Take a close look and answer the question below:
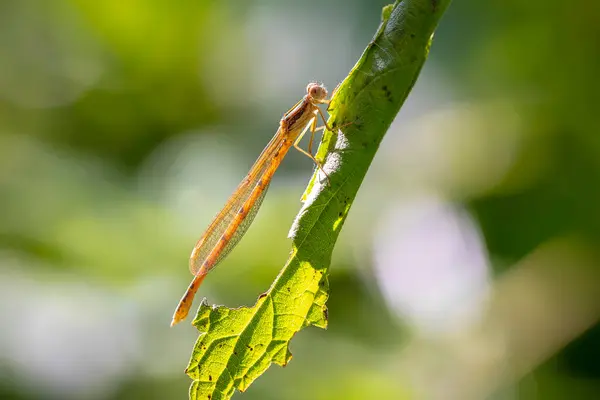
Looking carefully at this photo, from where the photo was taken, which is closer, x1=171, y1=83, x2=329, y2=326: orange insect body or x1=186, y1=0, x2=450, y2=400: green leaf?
x1=186, y1=0, x2=450, y2=400: green leaf

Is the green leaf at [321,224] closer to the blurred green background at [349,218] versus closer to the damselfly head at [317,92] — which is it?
the damselfly head at [317,92]

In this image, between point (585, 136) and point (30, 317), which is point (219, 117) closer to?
point (30, 317)

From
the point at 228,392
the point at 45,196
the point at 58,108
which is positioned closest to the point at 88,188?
the point at 45,196

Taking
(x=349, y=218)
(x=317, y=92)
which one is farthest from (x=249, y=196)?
(x=349, y=218)

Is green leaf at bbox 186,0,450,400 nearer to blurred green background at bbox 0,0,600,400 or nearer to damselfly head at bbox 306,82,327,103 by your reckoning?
damselfly head at bbox 306,82,327,103

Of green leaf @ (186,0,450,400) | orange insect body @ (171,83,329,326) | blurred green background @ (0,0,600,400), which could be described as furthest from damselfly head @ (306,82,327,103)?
blurred green background @ (0,0,600,400)
